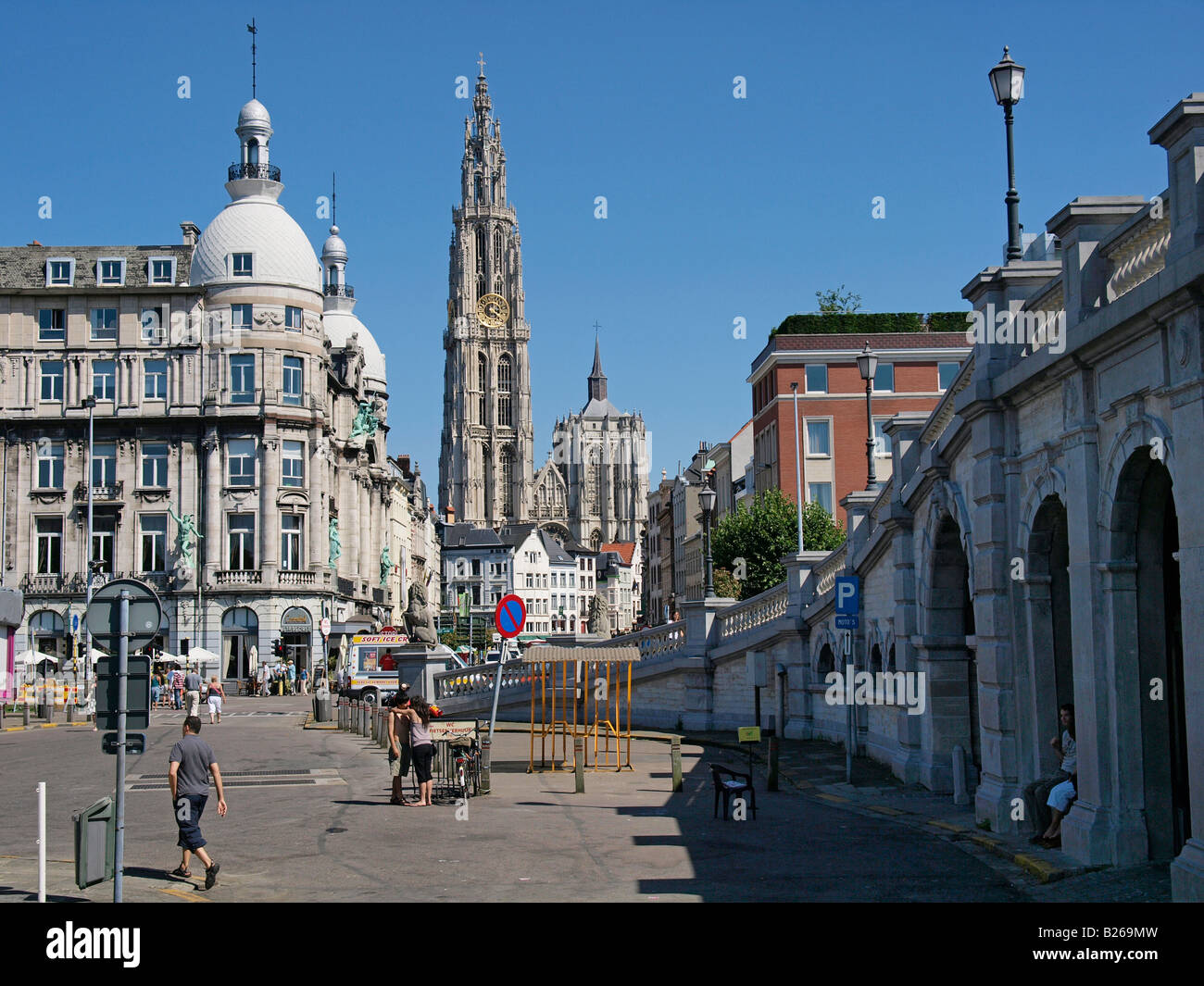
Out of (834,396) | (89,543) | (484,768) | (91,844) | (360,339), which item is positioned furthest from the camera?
(360,339)

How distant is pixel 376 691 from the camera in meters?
50.9

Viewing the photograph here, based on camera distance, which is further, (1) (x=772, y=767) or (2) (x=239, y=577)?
(2) (x=239, y=577)

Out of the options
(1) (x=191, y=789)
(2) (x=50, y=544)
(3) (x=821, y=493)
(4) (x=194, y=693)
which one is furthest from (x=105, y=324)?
(1) (x=191, y=789)

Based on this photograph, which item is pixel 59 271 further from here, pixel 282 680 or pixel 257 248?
pixel 282 680

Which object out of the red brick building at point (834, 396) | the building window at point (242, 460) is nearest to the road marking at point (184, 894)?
the red brick building at point (834, 396)

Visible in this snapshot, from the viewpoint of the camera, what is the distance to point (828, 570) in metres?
30.3

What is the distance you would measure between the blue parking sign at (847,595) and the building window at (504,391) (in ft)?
553

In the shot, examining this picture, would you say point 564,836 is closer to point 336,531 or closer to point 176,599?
point 176,599

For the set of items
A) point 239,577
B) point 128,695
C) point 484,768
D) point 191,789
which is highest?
point 239,577

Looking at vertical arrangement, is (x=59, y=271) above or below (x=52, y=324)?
above

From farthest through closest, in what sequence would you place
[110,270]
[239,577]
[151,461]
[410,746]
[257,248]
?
[110,270], [257,248], [151,461], [239,577], [410,746]

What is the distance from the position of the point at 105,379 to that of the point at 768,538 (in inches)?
1287

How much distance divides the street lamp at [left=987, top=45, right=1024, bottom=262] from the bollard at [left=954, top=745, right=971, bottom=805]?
267 inches
